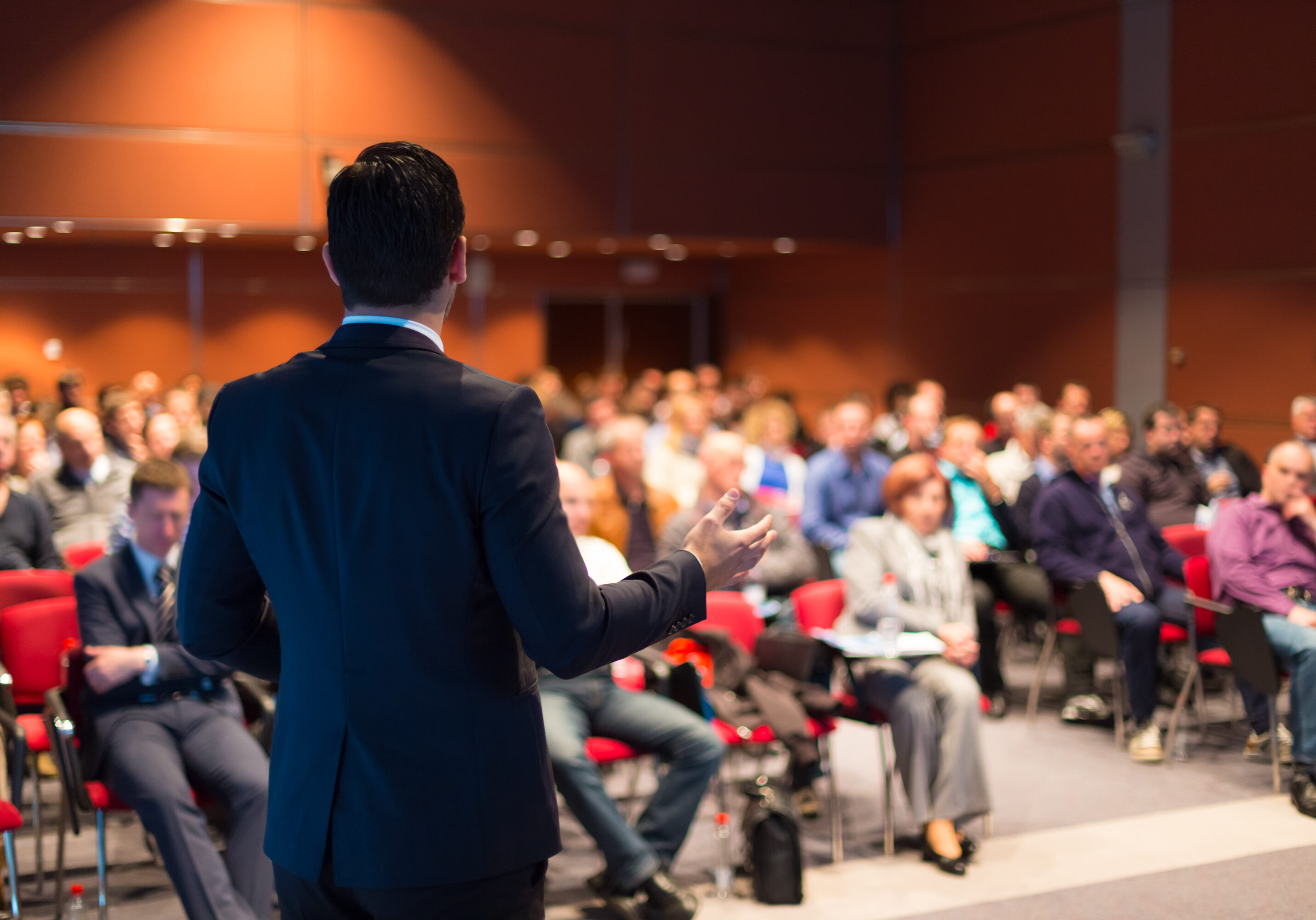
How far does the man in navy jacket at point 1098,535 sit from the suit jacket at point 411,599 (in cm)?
514

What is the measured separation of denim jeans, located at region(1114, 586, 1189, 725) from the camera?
591 centimetres

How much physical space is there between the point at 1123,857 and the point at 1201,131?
6963mm

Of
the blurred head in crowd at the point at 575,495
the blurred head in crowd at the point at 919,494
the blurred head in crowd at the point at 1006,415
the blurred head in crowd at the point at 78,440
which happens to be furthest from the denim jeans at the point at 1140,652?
the blurred head in crowd at the point at 78,440

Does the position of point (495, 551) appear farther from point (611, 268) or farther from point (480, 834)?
point (611, 268)

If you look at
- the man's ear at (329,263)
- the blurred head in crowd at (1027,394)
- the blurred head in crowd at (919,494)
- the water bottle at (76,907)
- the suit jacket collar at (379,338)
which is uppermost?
the man's ear at (329,263)

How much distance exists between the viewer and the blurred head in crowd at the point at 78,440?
6324mm

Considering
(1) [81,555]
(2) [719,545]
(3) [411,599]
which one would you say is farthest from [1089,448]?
(3) [411,599]

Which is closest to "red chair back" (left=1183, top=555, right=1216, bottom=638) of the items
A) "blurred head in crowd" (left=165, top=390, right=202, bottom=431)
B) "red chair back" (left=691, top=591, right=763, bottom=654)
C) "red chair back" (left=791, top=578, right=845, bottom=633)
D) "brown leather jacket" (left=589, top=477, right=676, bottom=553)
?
"red chair back" (left=791, top=578, right=845, bottom=633)

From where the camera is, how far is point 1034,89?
1105cm

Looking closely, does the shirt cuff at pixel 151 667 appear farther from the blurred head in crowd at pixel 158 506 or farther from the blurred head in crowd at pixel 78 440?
the blurred head in crowd at pixel 78 440

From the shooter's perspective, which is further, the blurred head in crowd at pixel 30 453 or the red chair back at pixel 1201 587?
the blurred head in crowd at pixel 30 453

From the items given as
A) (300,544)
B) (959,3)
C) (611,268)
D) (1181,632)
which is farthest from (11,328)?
(300,544)

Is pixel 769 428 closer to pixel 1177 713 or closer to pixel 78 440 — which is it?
pixel 1177 713

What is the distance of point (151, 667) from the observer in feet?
12.3
